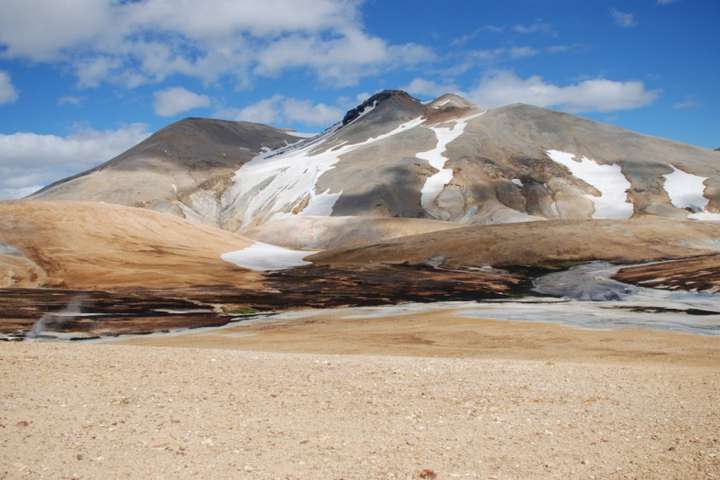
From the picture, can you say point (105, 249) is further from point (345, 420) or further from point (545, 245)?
point (345, 420)

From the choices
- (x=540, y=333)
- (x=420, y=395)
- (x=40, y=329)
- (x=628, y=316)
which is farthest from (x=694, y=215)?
(x=420, y=395)

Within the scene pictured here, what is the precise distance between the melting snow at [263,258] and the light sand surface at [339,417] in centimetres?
8473

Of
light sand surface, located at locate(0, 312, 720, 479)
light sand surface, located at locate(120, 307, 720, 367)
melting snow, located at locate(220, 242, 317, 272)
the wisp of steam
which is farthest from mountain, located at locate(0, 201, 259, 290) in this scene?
light sand surface, located at locate(0, 312, 720, 479)

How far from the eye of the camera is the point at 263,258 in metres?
120

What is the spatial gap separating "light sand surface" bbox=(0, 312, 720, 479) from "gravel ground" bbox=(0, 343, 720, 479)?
0.16 feet

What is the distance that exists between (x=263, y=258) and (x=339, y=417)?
10505 cm

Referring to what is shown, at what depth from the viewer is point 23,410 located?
1588cm

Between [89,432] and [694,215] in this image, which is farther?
[694,215]

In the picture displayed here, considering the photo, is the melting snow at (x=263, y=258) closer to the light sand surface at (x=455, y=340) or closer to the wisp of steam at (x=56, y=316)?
the wisp of steam at (x=56, y=316)

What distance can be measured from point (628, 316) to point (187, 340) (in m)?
29.8

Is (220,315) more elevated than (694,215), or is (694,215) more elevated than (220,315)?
(694,215)

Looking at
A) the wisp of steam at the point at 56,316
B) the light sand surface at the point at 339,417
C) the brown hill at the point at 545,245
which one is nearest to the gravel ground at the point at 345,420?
the light sand surface at the point at 339,417

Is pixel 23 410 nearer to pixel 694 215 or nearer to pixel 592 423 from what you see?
pixel 592 423

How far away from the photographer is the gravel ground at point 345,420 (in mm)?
12859
